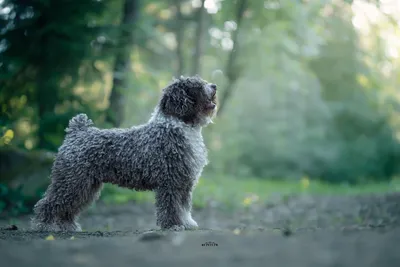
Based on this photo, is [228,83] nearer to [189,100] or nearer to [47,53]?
[47,53]

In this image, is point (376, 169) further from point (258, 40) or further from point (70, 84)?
point (70, 84)

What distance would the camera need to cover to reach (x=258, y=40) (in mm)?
14773

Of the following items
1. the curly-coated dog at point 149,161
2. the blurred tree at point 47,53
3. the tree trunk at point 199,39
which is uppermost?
the tree trunk at point 199,39

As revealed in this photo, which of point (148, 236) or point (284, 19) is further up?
point (284, 19)

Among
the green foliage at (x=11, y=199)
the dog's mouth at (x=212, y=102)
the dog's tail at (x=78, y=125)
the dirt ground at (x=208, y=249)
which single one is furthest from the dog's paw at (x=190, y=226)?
the green foliage at (x=11, y=199)

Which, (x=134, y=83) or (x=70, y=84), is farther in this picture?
(x=134, y=83)

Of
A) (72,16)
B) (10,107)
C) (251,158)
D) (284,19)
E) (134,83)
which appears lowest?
(251,158)

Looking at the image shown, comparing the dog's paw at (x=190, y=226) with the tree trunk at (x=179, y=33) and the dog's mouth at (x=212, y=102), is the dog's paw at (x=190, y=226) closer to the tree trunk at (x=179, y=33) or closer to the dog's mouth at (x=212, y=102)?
the dog's mouth at (x=212, y=102)

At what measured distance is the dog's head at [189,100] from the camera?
5.62 m

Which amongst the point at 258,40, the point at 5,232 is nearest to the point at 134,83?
the point at 258,40

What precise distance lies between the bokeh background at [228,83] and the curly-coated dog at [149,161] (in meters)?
2.29

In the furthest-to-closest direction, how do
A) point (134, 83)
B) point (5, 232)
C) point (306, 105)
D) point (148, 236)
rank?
point (306, 105) → point (134, 83) → point (5, 232) → point (148, 236)

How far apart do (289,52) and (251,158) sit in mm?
10164

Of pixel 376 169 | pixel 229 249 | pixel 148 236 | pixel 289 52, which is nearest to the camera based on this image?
pixel 229 249
